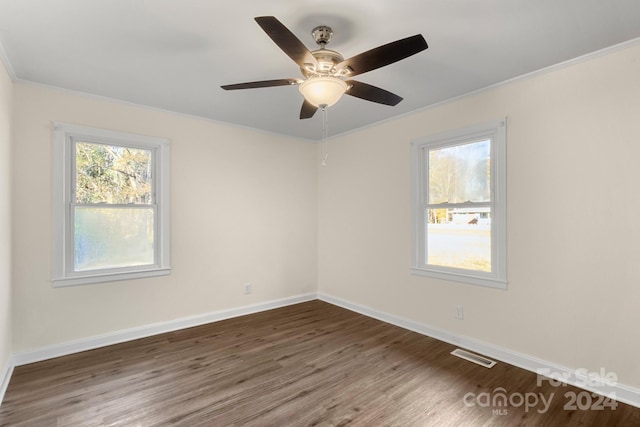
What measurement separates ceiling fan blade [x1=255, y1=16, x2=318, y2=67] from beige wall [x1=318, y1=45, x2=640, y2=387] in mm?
2095

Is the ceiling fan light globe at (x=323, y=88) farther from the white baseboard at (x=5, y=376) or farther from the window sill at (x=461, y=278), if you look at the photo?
the white baseboard at (x=5, y=376)

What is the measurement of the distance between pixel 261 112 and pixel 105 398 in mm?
3055

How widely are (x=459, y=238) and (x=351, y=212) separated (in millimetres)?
1587

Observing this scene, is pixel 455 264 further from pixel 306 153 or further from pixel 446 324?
pixel 306 153

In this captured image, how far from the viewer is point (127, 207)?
137 inches

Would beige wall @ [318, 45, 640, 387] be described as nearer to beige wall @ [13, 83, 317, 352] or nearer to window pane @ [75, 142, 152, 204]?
beige wall @ [13, 83, 317, 352]

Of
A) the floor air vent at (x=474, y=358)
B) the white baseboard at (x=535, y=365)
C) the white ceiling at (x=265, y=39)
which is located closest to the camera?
the white ceiling at (x=265, y=39)

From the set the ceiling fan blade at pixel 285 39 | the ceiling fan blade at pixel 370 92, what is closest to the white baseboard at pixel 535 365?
the ceiling fan blade at pixel 370 92

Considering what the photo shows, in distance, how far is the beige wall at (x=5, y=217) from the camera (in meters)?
2.43

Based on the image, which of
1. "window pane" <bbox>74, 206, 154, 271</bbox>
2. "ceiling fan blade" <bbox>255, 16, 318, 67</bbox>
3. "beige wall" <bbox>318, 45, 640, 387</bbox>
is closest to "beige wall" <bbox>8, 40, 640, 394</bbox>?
"beige wall" <bbox>318, 45, 640, 387</bbox>

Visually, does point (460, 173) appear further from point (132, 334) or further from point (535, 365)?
point (132, 334)

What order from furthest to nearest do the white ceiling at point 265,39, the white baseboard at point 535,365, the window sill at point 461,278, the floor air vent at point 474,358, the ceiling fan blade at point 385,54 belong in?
the window sill at point 461,278
the floor air vent at point 474,358
the white baseboard at point 535,365
the white ceiling at point 265,39
the ceiling fan blade at point 385,54

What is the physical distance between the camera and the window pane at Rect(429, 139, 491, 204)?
3.16 m

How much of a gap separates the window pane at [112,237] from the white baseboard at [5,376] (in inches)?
35.9
